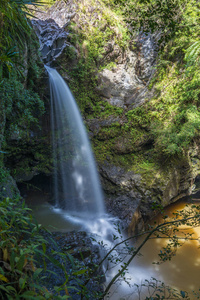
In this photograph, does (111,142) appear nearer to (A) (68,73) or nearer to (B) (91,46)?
Result: (A) (68,73)

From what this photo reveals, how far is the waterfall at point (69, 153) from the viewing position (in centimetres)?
723

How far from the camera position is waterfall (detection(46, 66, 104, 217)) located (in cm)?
723

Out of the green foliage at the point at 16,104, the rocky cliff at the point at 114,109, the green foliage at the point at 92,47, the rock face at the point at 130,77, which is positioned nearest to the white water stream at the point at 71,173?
the rocky cliff at the point at 114,109

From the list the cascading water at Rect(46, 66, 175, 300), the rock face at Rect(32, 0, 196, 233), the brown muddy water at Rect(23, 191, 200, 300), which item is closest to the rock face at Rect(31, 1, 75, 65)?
the rock face at Rect(32, 0, 196, 233)

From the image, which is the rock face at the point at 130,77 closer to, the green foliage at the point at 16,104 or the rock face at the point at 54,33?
the rock face at the point at 54,33

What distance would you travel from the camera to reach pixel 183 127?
21.4 ft

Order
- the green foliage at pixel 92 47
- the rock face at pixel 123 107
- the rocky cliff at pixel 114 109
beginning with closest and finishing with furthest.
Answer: the rock face at pixel 123 107, the rocky cliff at pixel 114 109, the green foliage at pixel 92 47

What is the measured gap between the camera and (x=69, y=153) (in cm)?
761

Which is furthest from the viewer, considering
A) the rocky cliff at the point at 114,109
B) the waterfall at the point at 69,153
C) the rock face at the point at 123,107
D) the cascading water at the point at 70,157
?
the waterfall at the point at 69,153

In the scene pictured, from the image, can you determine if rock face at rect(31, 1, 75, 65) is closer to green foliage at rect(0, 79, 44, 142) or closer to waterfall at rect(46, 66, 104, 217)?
waterfall at rect(46, 66, 104, 217)

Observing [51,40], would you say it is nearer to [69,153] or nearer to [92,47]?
[92,47]

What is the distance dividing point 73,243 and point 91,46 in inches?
342

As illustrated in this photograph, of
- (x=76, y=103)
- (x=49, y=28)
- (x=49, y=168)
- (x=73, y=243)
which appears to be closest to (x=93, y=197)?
(x=49, y=168)

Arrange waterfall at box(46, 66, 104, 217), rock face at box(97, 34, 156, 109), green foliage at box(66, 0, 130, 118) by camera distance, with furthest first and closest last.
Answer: rock face at box(97, 34, 156, 109) → green foliage at box(66, 0, 130, 118) → waterfall at box(46, 66, 104, 217)
